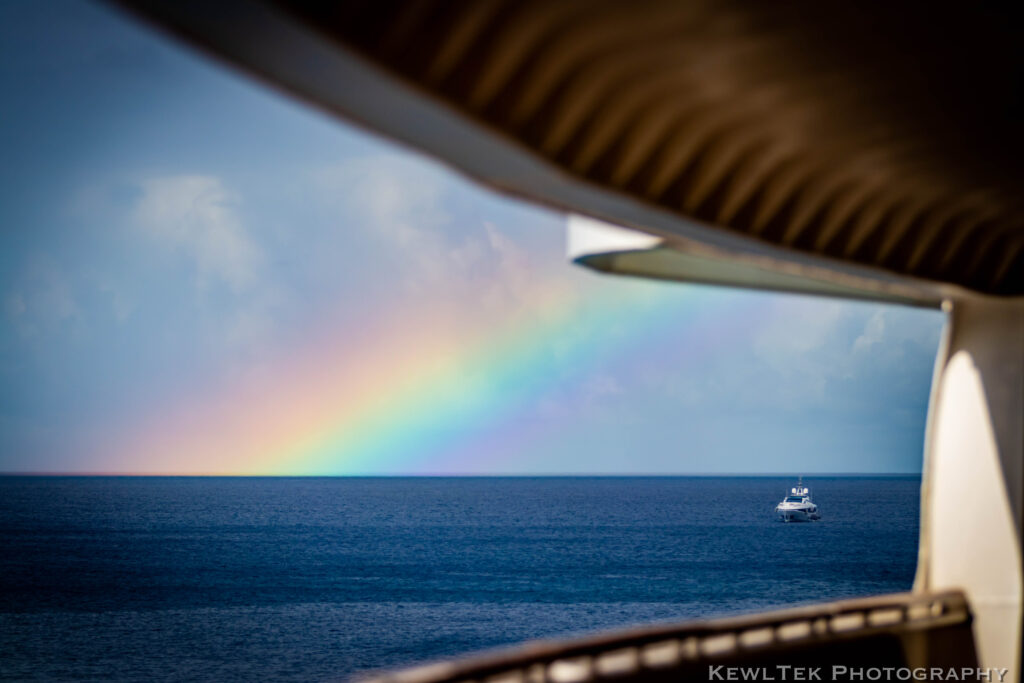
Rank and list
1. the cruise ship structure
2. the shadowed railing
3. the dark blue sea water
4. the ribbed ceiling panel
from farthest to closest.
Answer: the dark blue sea water < the shadowed railing < the ribbed ceiling panel < the cruise ship structure

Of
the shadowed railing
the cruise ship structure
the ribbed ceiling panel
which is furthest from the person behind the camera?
the shadowed railing

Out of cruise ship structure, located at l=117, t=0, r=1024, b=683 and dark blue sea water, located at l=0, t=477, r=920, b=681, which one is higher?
cruise ship structure, located at l=117, t=0, r=1024, b=683

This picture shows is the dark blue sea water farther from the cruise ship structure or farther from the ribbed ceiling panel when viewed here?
the ribbed ceiling panel

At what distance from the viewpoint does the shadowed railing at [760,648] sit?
827 centimetres

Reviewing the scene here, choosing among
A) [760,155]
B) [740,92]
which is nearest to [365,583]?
[760,155]

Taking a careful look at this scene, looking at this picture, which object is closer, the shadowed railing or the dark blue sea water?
the shadowed railing

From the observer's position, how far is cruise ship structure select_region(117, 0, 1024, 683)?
5.80m

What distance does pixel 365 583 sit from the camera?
3467 inches

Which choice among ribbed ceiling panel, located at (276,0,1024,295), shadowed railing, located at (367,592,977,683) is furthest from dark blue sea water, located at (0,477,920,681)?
ribbed ceiling panel, located at (276,0,1024,295)

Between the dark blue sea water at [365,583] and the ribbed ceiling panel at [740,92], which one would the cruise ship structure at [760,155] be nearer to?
the ribbed ceiling panel at [740,92]

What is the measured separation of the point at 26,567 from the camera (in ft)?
330

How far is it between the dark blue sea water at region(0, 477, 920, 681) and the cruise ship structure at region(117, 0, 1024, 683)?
47712mm

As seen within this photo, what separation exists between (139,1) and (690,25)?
3445 millimetres

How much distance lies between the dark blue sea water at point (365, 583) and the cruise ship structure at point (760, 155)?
157 feet
